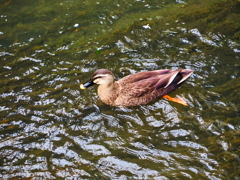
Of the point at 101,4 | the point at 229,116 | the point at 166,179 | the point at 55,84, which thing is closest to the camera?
the point at 166,179

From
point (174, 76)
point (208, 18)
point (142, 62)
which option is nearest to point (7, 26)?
point (142, 62)

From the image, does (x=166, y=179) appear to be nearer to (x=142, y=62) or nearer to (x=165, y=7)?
(x=142, y=62)

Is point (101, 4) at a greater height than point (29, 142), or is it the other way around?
point (101, 4)

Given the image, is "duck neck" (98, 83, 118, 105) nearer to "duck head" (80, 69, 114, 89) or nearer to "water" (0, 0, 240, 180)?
"duck head" (80, 69, 114, 89)

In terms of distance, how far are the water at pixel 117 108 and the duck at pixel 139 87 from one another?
221 millimetres

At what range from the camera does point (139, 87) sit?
220 inches

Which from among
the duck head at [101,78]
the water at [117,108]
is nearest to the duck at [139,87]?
the duck head at [101,78]

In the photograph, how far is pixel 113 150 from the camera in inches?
180

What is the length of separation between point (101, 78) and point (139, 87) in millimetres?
991

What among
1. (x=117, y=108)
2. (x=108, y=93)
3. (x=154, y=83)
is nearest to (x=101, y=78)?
(x=108, y=93)

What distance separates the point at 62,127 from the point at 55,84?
1.72 m

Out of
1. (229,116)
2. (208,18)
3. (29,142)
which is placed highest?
(208,18)

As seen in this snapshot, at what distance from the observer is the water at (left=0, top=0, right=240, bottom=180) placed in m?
4.26

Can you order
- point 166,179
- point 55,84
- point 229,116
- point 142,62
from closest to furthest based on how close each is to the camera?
point 166,179 → point 229,116 → point 55,84 → point 142,62
